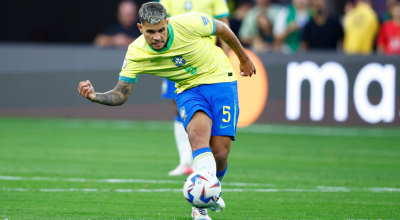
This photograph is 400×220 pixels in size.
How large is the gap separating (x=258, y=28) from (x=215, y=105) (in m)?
9.84

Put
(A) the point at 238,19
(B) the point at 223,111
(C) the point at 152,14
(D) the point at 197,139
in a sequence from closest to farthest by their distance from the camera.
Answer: (C) the point at 152,14 → (D) the point at 197,139 → (B) the point at 223,111 → (A) the point at 238,19

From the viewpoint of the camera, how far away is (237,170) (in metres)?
→ 8.34

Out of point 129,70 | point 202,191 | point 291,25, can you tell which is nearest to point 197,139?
A: point 202,191

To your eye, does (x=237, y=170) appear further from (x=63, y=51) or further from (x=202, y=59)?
(x=63, y=51)

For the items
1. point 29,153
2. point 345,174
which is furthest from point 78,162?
point 345,174

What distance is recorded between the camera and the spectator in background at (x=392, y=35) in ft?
45.2

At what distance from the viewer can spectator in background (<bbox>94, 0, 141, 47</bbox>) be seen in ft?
48.4

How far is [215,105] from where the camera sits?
539cm

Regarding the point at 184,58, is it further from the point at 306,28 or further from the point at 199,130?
the point at 306,28

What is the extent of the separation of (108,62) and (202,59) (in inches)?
373

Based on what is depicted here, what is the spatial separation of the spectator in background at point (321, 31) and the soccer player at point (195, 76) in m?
9.10

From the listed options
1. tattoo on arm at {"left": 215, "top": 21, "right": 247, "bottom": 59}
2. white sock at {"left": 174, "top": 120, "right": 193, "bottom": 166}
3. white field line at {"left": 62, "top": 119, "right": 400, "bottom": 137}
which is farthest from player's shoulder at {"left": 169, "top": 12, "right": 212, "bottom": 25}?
white field line at {"left": 62, "top": 119, "right": 400, "bottom": 137}

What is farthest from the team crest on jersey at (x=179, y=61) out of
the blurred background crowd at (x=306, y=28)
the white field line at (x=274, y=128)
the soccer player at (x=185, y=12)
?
the blurred background crowd at (x=306, y=28)

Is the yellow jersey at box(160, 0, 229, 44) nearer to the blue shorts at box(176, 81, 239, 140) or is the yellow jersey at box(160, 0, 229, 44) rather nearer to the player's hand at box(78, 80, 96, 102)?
the blue shorts at box(176, 81, 239, 140)
